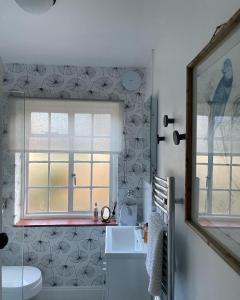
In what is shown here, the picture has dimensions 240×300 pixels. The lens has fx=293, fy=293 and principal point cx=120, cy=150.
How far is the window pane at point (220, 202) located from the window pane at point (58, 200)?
229 centimetres

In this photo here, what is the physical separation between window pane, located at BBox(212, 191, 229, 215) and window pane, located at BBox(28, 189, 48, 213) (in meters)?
2.36

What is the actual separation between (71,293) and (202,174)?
2391 mm

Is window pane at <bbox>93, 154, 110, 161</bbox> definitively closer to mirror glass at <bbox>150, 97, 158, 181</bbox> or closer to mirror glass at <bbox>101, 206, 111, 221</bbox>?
mirror glass at <bbox>101, 206, 111, 221</bbox>

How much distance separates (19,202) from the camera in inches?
118

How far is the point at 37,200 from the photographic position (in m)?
3.10

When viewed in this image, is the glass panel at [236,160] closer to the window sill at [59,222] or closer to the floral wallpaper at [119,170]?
the floral wallpaper at [119,170]

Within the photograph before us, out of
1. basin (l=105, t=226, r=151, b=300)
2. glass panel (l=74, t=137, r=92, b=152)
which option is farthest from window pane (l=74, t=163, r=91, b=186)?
basin (l=105, t=226, r=151, b=300)

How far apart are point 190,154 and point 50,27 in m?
1.43

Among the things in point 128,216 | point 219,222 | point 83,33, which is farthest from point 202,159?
point 128,216

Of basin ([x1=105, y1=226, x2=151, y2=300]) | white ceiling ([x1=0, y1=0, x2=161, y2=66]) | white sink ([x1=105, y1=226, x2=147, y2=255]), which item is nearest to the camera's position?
white ceiling ([x1=0, y1=0, x2=161, y2=66])

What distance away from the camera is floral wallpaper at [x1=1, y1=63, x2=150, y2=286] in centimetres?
293

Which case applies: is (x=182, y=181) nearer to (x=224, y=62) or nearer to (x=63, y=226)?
(x=224, y=62)

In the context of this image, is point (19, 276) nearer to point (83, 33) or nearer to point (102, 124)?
point (102, 124)

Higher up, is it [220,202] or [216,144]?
[216,144]
